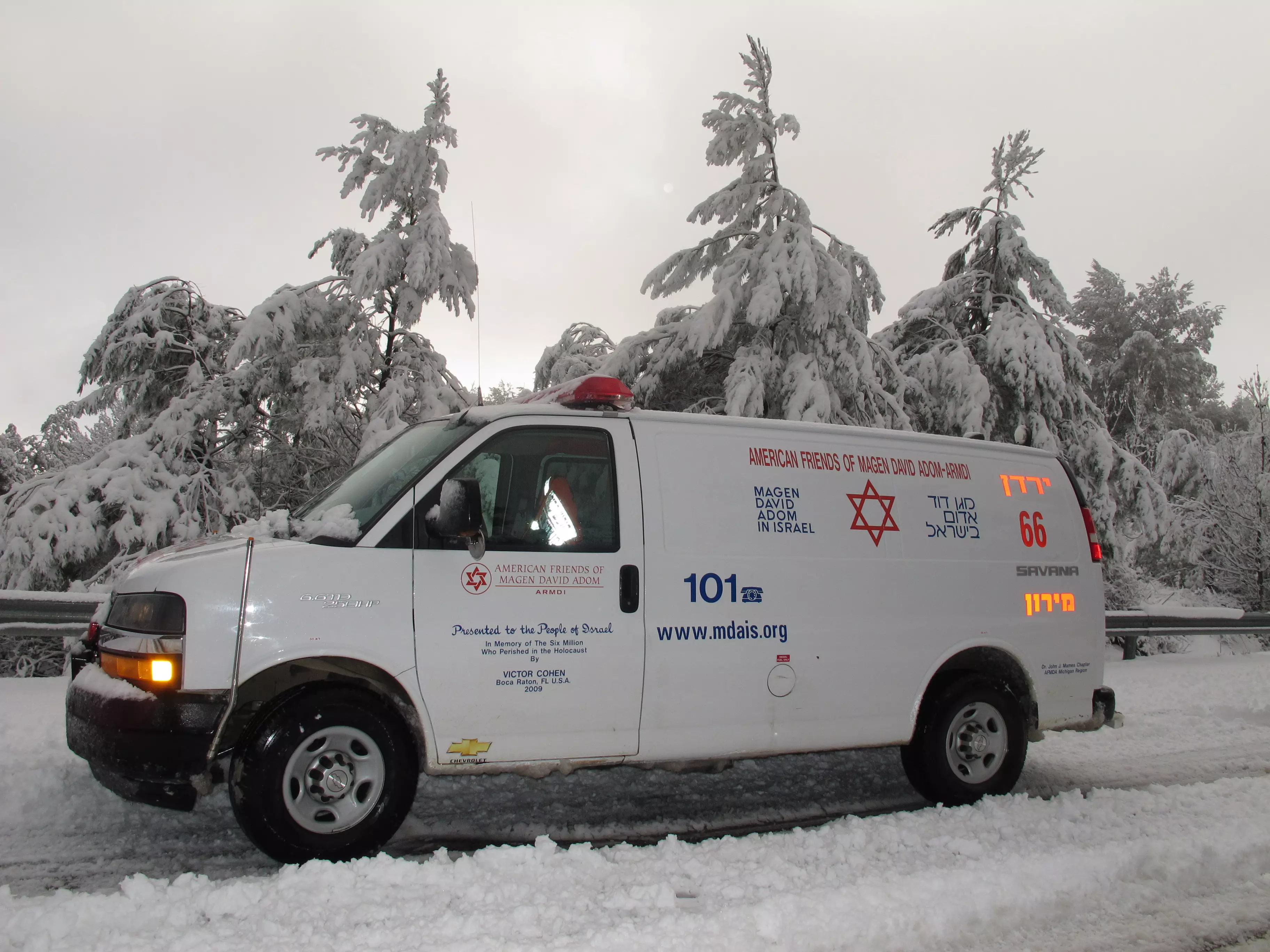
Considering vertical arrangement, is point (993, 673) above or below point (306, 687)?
below

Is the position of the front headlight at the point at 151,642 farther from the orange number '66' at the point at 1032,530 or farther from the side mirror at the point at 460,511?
the orange number '66' at the point at 1032,530

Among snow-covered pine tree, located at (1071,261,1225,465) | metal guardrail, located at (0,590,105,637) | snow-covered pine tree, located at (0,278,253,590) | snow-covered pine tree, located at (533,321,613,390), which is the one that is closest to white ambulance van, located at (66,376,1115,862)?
metal guardrail, located at (0,590,105,637)

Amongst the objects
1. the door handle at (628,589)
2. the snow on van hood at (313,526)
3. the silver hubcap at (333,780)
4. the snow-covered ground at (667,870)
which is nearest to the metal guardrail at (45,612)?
the snow-covered ground at (667,870)

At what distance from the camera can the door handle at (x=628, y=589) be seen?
14.6ft

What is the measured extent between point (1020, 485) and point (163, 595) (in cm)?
509

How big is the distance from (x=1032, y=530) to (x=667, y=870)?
3468mm

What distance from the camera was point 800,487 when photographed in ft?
16.6

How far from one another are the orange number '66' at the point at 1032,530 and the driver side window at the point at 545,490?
9.55 feet

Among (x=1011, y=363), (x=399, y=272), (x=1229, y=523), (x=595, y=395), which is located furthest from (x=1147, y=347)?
(x=595, y=395)

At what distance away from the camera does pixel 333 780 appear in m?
3.89

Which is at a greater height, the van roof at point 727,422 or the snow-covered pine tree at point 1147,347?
the snow-covered pine tree at point 1147,347

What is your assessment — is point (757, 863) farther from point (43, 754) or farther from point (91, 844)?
point (43, 754)

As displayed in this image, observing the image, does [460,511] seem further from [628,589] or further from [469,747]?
[469,747]

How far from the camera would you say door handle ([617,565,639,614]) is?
14.6ft
